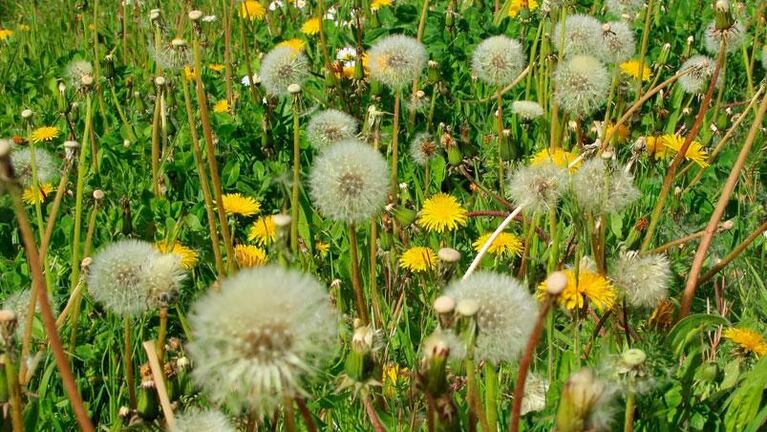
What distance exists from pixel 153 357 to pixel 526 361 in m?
0.53

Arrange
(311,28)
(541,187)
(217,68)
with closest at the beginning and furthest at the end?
(541,187), (217,68), (311,28)

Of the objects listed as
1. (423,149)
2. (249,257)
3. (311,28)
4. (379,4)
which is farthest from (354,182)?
(379,4)

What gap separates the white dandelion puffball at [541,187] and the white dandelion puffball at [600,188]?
0.17 feet

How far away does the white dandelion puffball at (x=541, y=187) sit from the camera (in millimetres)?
1826

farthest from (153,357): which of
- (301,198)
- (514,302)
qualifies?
(301,198)

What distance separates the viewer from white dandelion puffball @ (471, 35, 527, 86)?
2.55 meters

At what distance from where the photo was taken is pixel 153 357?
1245 millimetres

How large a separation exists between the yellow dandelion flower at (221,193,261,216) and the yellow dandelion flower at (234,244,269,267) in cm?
25

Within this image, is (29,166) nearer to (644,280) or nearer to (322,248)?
(322,248)

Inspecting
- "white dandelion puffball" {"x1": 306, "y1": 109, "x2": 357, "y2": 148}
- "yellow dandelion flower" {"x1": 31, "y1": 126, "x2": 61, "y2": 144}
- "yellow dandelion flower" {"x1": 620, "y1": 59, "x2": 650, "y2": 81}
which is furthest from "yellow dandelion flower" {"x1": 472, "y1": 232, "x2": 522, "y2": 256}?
"yellow dandelion flower" {"x1": 31, "y1": 126, "x2": 61, "y2": 144}

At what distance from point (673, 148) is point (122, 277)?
164cm

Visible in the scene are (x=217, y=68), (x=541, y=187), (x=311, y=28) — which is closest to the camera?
(x=541, y=187)

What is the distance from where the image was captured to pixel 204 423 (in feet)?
4.31

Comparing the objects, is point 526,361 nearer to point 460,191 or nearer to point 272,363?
point 272,363
